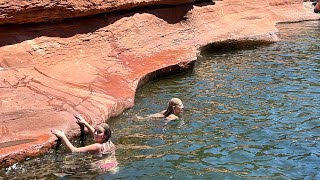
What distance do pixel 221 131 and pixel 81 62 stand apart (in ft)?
13.0

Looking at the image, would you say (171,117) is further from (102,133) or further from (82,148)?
(82,148)

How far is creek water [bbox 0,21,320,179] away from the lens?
23.9ft

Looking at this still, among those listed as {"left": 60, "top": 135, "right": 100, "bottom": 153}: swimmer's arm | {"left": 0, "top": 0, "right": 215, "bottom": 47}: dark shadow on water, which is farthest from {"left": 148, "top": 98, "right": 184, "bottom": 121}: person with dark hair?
{"left": 0, "top": 0, "right": 215, "bottom": 47}: dark shadow on water

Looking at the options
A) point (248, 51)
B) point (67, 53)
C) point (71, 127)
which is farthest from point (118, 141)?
point (248, 51)

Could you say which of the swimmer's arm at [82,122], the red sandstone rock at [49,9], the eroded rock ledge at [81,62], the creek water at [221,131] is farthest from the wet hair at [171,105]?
the red sandstone rock at [49,9]

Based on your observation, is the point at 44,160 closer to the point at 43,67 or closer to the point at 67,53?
the point at 43,67

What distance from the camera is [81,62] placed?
11.4 metres

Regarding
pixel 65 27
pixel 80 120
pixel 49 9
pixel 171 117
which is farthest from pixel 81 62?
pixel 80 120

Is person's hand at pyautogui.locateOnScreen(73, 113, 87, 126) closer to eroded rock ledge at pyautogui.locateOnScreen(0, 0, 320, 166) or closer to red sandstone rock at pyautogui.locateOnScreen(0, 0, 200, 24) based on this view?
eroded rock ledge at pyautogui.locateOnScreen(0, 0, 320, 166)

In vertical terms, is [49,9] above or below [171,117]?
above

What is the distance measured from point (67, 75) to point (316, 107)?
16.6 feet

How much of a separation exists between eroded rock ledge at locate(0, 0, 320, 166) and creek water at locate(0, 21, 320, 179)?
390 millimetres

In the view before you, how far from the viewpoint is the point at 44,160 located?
7.62 m

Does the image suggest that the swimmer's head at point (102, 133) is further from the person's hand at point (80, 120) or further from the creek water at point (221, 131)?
the person's hand at point (80, 120)
